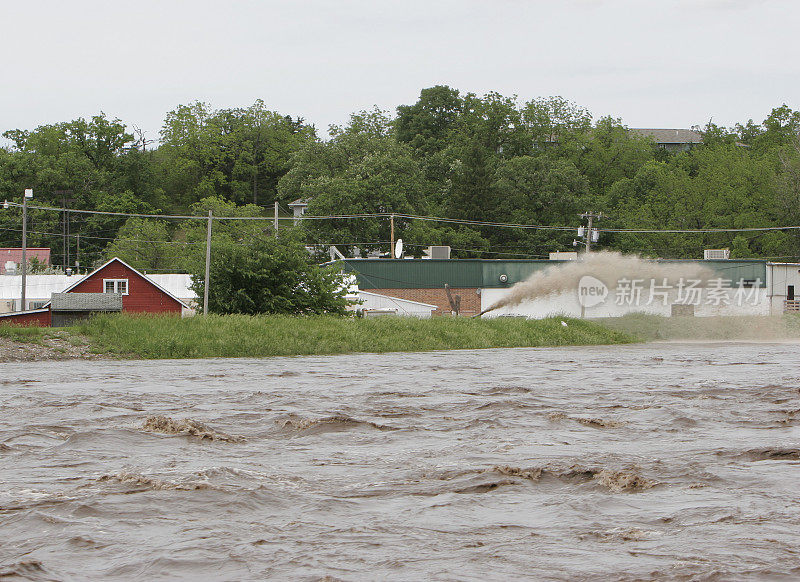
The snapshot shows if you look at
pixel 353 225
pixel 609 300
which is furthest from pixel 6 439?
pixel 353 225

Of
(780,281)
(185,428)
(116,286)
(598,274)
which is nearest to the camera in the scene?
(185,428)

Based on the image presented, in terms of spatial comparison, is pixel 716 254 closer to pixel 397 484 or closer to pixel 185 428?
pixel 185 428

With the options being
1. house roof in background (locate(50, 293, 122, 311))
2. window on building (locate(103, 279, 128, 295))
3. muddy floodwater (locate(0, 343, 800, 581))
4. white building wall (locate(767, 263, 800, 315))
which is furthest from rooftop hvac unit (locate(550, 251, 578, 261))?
muddy floodwater (locate(0, 343, 800, 581))

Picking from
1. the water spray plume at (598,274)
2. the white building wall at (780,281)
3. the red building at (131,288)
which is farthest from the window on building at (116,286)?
the white building wall at (780,281)

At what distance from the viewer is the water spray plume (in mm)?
58469

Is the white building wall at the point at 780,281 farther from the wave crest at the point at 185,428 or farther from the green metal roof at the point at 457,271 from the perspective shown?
the wave crest at the point at 185,428

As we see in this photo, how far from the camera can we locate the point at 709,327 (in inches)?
2199

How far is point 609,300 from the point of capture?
57.4m

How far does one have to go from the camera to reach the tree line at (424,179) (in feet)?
290

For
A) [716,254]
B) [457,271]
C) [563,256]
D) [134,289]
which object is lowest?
[134,289]

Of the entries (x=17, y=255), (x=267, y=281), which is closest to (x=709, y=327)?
(x=267, y=281)

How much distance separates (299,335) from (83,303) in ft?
32.1

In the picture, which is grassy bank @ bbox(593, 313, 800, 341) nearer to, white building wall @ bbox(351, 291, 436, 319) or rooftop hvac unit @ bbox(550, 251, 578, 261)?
white building wall @ bbox(351, 291, 436, 319)

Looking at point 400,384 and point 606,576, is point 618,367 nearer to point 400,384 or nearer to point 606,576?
point 400,384
